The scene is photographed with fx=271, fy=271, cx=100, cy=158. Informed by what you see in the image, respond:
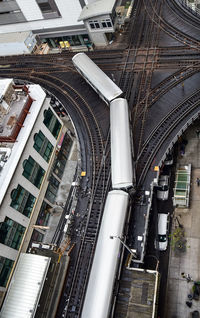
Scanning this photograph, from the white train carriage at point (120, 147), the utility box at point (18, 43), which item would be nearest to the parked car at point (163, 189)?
the white train carriage at point (120, 147)

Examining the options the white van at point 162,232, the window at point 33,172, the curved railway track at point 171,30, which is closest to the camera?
the white van at point 162,232

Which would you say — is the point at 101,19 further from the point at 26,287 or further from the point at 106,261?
the point at 26,287

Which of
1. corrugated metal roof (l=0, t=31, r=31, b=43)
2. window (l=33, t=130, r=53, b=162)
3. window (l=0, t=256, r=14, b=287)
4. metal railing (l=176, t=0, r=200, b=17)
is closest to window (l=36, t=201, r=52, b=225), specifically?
window (l=33, t=130, r=53, b=162)

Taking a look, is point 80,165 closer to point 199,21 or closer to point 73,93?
point 73,93

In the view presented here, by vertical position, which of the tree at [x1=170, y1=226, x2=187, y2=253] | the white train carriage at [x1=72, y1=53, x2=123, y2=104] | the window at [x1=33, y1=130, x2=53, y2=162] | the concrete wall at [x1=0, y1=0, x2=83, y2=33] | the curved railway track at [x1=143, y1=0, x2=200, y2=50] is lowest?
the tree at [x1=170, y1=226, x2=187, y2=253]

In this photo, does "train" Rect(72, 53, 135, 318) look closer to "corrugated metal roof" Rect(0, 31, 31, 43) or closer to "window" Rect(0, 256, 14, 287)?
"window" Rect(0, 256, 14, 287)

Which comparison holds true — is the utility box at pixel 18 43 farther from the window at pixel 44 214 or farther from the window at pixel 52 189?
the window at pixel 44 214
